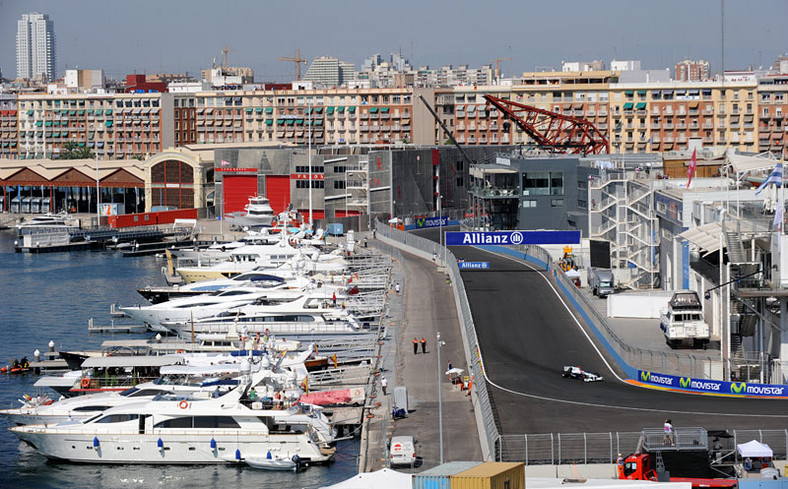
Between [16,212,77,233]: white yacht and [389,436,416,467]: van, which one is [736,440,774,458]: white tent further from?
[16,212,77,233]: white yacht

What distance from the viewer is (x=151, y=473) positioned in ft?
142

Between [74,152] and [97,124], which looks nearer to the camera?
[74,152]

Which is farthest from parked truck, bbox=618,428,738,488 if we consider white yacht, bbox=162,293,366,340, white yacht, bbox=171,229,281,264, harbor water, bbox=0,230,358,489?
white yacht, bbox=171,229,281,264

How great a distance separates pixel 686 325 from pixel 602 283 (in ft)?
55.2

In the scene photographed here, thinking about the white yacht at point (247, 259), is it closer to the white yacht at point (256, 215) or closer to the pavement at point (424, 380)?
the pavement at point (424, 380)

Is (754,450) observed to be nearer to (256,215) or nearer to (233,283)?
(233,283)

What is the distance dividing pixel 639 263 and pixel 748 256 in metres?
26.5

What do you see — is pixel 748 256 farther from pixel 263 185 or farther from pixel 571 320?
pixel 263 185

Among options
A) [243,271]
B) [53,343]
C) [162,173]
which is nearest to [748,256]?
[53,343]

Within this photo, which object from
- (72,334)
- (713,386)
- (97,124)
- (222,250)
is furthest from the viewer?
(97,124)

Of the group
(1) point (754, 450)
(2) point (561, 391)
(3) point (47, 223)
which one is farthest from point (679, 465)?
(3) point (47, 223)

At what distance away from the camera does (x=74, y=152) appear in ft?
577

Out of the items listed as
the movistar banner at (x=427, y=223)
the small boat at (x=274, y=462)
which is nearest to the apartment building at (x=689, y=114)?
the movistar banner at (x=427, y=223)

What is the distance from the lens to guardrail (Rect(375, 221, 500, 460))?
1425 inches
